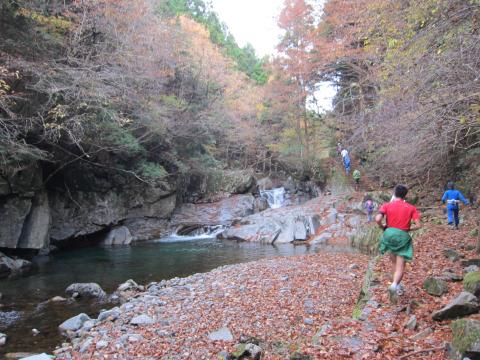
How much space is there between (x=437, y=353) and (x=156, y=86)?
59.8 ft

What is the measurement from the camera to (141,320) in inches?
272

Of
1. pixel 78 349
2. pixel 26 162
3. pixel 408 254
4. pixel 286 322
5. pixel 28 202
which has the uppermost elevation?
pixel 26 162

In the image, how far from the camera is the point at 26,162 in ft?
46.0

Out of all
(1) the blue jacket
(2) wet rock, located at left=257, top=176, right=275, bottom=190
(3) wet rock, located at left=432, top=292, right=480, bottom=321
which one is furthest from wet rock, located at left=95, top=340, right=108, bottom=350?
(2) wet rock, located at left=257, top=176, right=275, bottom=190

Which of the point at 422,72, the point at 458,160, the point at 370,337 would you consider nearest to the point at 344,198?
the point at 458,160

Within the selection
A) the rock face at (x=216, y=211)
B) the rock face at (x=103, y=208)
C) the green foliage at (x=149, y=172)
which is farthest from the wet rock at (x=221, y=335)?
the rock face at (x=216, y=211)

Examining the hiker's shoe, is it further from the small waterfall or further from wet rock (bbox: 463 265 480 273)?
the small waterfall

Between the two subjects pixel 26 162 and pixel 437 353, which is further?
pixel 26 162

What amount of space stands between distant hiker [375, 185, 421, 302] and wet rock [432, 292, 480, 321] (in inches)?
33.8

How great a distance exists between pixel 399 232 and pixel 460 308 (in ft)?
4.39

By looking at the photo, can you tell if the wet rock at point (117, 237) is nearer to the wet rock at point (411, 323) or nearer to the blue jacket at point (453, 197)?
the blue jacket at point (453, 197)

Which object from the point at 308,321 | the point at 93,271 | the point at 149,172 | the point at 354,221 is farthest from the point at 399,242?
the point at 149,172

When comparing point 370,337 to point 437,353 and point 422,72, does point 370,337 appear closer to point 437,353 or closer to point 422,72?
point 437,353

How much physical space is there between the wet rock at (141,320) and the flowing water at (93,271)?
1.39 metres
